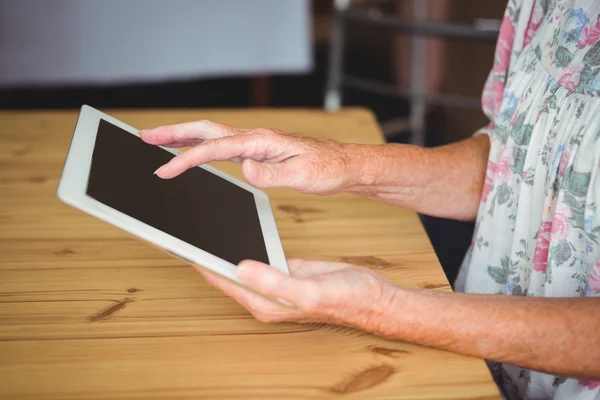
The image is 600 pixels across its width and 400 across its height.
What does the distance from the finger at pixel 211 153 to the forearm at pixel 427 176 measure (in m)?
0.15

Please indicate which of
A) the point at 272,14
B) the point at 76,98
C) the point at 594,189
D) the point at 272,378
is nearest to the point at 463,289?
the point at 594,189

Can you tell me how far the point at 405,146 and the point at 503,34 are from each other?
248mm

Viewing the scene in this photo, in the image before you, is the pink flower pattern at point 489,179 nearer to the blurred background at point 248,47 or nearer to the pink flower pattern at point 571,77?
the pink flower pattern at point 571,77

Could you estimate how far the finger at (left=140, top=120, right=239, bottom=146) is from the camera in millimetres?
794

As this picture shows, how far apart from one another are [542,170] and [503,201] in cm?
8

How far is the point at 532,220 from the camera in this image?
2.88 feet

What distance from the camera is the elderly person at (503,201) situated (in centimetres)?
65

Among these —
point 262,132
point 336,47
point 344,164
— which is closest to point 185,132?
point 262,132

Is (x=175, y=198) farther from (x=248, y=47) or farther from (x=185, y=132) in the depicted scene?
(x=248, y=47)

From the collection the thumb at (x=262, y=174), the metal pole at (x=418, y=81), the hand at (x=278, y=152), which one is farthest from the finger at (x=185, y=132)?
the metal pole at (x=418, y=81)

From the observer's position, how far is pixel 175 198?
2.34ft

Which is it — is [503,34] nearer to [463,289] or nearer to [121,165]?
[463,289]

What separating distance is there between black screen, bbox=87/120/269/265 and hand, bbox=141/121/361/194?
0.13ft

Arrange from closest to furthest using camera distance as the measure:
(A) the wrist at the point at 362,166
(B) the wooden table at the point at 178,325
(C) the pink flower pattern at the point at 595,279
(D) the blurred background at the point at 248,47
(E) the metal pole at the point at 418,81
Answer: (B) the wooden table at the point at 178,325, (C) the pink flower pattern at the point at 595,279, (A) the wrist at the point at 362,166, (D) the blurred background at the point at 248,47, (E) the metal pole at the point at 418,81
